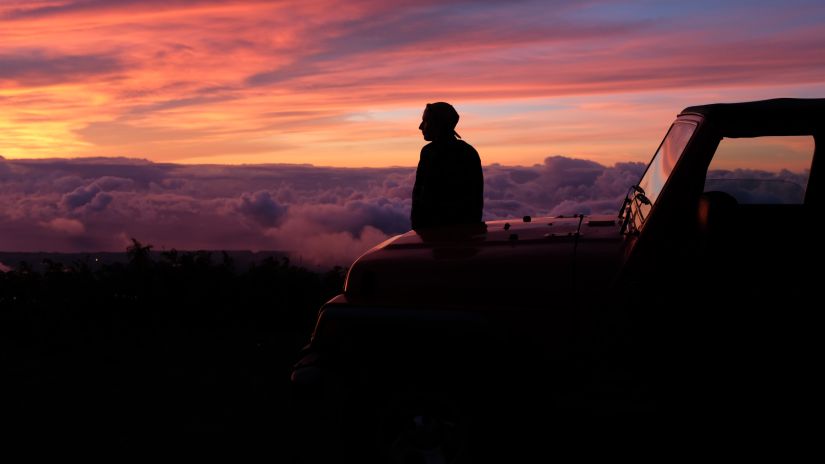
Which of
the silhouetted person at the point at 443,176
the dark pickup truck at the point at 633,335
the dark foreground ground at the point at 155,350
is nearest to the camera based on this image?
the dark pickup truck at the point at 633,335

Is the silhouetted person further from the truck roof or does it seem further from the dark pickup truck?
the truck roof

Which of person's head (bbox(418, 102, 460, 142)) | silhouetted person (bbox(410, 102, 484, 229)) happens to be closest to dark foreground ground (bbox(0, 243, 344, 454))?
silhouetted person (bbox(410, 102, 484, 229))

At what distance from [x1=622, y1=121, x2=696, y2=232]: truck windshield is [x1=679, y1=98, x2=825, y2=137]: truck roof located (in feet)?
0.60

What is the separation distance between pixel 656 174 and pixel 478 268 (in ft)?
3.95

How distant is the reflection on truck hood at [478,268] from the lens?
198 inches

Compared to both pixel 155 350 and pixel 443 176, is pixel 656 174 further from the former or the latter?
pixel 155 350

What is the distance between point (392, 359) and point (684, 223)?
5.61 ft

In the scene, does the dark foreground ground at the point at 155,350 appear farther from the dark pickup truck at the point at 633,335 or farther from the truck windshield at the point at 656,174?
the truck windshield at the point at 656,174

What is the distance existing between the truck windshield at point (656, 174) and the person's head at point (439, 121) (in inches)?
87.6

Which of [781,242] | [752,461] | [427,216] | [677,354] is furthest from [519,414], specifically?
[427,216]

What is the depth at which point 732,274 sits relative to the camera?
15.5 feet

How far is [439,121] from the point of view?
25.8ft

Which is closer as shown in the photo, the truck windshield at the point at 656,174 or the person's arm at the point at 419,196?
the truck windshield at the point at 656,174

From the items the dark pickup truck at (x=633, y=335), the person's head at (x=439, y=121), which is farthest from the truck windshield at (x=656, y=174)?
the person's head at (x=439, y=121)
